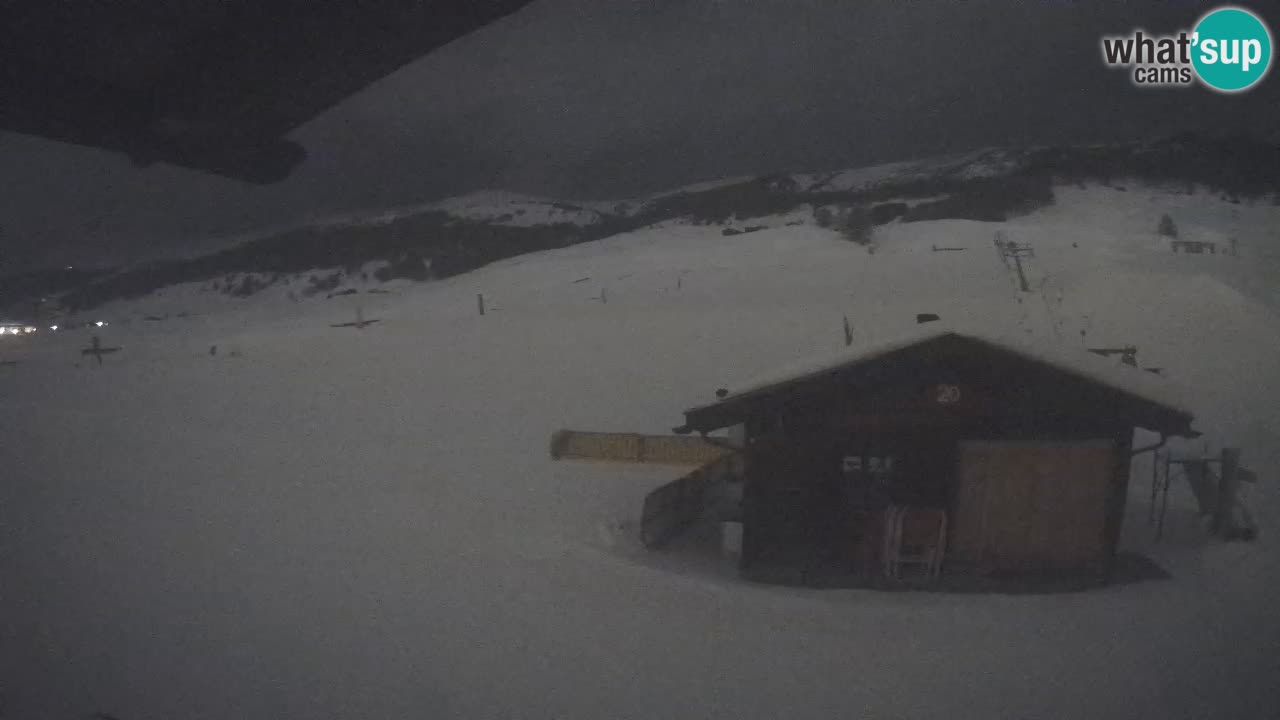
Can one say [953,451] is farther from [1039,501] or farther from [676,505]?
[676,505]

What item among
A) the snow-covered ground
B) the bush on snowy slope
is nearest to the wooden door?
the snow-covered ground

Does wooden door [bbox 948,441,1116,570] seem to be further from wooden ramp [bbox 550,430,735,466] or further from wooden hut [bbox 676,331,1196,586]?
wooden ramp [bbox 550,430,735,466]

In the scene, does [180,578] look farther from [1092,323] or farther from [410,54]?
[1092,323]

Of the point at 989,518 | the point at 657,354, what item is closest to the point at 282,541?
the point at 989,518

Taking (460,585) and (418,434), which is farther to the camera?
(418,434)

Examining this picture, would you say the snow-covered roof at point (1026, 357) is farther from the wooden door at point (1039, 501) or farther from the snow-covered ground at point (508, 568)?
the snow-covered ground at point (508, 568)

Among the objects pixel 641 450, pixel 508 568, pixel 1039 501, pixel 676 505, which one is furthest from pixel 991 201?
pixel 508 568

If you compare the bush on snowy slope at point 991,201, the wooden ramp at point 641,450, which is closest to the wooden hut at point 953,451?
the wooden ramp at point 641,450
